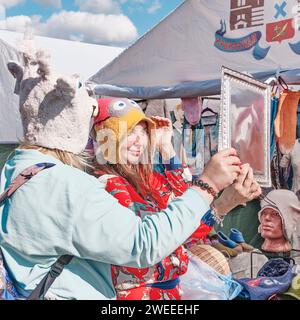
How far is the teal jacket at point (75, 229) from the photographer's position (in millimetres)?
1071

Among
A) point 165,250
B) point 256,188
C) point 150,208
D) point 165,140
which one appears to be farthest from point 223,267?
point 165,250

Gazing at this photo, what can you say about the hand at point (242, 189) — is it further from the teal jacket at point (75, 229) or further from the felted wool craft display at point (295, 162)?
the felted wool craft display at point (295, 162)

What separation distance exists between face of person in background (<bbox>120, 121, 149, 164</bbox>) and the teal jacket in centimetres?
60

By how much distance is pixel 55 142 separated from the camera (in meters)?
1.25

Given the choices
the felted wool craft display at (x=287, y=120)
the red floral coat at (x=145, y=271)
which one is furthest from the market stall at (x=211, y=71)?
the red floral coat at (x=145, y=271)

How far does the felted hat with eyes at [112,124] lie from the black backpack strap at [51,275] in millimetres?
656

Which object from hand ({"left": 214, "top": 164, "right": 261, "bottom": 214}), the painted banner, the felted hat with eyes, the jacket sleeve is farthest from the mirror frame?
the painted banner

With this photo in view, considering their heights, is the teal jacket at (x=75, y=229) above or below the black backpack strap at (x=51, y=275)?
above

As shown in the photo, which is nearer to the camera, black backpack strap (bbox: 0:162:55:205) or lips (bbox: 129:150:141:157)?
black backpack strap (bbox: 0:162:55:205)

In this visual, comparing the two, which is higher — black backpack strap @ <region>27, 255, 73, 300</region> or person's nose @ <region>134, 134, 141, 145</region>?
person's nose @ <region>134, 134, 141, 145</region>

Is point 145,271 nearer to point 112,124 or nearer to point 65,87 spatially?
point 112,124

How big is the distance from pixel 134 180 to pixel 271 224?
1183mm

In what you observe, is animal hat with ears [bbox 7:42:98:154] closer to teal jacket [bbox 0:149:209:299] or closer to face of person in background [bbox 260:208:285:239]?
teal jacket [bbox 0:149:209:299]

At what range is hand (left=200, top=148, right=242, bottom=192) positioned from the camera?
1225 mm
